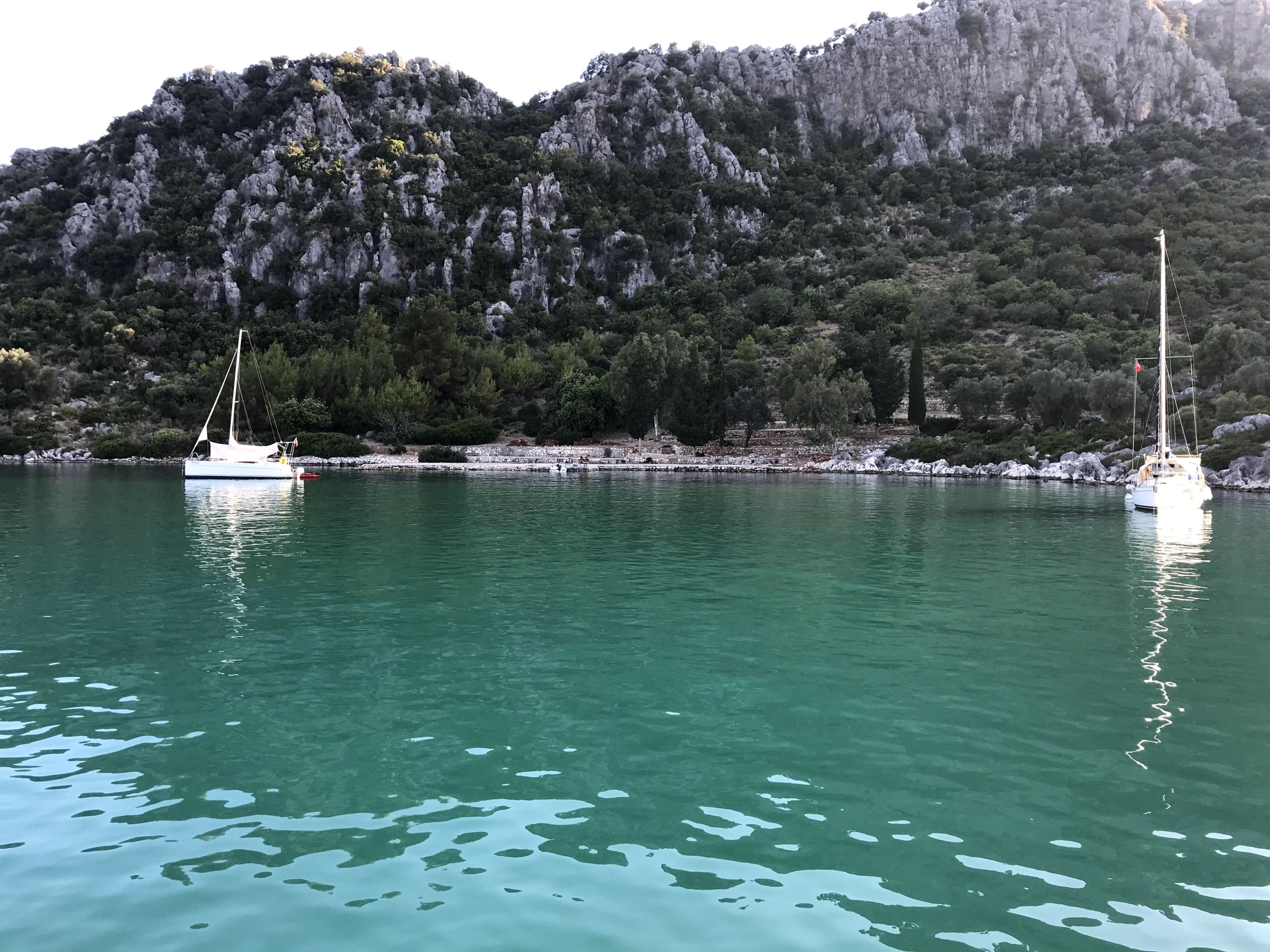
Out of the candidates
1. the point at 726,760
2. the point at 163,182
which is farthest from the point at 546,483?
the point at 163,182

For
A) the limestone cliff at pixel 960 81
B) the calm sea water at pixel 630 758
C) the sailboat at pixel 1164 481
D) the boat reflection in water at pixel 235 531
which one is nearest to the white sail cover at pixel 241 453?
the boat reflection in water at pixel 235 531

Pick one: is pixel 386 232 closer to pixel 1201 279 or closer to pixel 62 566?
pixel 1201 279

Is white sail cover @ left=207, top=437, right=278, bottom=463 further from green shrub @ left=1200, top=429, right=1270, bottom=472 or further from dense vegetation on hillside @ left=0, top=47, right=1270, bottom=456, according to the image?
green shrub @ left=1200, top=429, right=1270, bottom=472

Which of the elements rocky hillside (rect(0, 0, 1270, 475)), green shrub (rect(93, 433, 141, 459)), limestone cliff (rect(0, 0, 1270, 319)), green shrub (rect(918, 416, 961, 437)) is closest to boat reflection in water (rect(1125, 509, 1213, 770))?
rocky hillside (rect(0, 0, 1270, 475))

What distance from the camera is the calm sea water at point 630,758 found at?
6.25m

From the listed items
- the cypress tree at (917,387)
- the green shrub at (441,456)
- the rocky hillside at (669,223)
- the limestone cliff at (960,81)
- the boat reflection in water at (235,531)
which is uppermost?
the limestone cliff at (960,81)

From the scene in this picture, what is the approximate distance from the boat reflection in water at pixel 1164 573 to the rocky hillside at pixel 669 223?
37.6 meters

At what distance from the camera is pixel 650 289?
446ft

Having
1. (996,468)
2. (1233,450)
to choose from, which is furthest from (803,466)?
(1233,450)

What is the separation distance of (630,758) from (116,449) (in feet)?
309

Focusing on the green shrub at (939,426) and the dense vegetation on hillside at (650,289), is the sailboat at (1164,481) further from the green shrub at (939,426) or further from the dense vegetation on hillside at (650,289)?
the green shrub at (939,426)

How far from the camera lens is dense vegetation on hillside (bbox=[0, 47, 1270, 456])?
84125 millimetres

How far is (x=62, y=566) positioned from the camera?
22281mm

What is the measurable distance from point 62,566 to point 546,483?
124 ft
